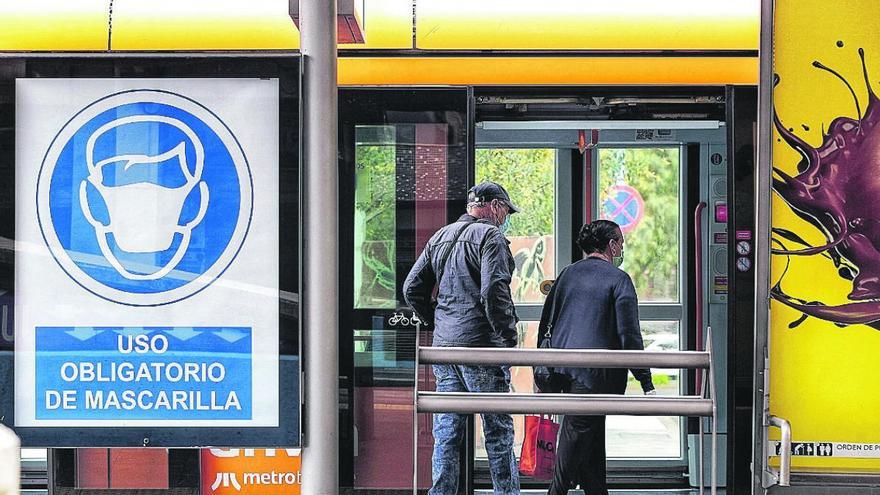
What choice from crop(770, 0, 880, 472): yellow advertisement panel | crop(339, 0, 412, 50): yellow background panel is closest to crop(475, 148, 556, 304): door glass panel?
crop(339, 0, 412, 50): yellow background panel

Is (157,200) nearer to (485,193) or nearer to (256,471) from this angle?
(485,193)

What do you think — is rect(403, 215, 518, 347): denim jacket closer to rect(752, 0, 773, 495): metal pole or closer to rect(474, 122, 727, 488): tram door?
rect(474, 122, 727, 488): tram door

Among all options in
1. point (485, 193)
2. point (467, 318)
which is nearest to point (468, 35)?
point (485, 193)

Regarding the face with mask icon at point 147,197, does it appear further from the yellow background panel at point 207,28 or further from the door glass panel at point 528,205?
the door glass panel at point 528,205

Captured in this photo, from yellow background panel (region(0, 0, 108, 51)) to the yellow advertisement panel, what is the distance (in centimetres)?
311

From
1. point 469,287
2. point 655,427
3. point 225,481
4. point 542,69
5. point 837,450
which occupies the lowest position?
point 655,427

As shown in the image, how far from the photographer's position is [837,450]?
302cm

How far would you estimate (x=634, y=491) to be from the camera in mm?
6113

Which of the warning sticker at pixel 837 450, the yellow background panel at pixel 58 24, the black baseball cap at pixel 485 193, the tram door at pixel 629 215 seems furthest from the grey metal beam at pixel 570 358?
the tram door at pixel 629 215

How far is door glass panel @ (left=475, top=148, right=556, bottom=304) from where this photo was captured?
21.1 feet

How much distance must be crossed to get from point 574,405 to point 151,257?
3.91ft

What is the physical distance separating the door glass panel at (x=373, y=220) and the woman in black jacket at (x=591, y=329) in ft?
2.60

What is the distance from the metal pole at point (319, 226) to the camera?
2.60 meters

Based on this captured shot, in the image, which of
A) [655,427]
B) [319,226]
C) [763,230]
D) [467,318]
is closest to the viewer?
[319,226]
